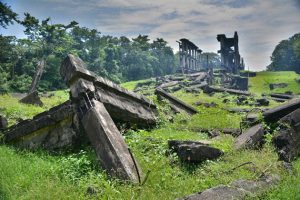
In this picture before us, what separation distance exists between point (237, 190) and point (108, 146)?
220 cm

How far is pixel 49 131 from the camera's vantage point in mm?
7129

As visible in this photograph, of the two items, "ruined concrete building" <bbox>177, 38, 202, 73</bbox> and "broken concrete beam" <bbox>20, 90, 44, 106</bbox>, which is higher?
"ruined concrete building" <bbox>177, 38, 202, 73</bbox>

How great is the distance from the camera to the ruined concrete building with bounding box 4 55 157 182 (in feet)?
19.1

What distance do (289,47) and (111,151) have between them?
5910cm

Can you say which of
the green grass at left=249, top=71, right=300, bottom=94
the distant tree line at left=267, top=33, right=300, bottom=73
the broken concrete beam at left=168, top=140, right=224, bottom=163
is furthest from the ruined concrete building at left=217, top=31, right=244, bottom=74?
the broken concrete beam at left=168, top=140, right=224, bottom=163

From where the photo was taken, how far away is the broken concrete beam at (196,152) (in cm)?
562

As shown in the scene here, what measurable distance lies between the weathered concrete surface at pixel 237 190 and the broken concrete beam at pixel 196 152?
110cm

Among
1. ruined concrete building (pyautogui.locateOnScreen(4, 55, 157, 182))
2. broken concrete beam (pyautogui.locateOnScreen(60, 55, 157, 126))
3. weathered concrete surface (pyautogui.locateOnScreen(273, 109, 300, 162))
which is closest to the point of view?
ruined concrete building (pyautogui.locateOnScreen(4, 55, 157, 182))

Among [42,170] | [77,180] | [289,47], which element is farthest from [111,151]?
[289,47]

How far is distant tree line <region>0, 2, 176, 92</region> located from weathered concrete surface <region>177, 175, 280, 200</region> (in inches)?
1034

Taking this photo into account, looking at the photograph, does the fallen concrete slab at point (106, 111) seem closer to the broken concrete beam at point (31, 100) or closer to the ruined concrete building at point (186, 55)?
the broken concrete beam at point (31, 100)

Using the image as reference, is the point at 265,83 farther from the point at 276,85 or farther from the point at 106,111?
the point at 106,111

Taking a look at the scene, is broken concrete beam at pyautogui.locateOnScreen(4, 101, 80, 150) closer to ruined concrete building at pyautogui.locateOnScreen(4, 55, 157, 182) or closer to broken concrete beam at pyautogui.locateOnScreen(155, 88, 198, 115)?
ruined concrete building at pyautogui.locateOnScreen(4, 55, 157, 182)

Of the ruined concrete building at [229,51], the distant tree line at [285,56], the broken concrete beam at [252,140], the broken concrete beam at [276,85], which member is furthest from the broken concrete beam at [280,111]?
the distant tree line at [285,56]
